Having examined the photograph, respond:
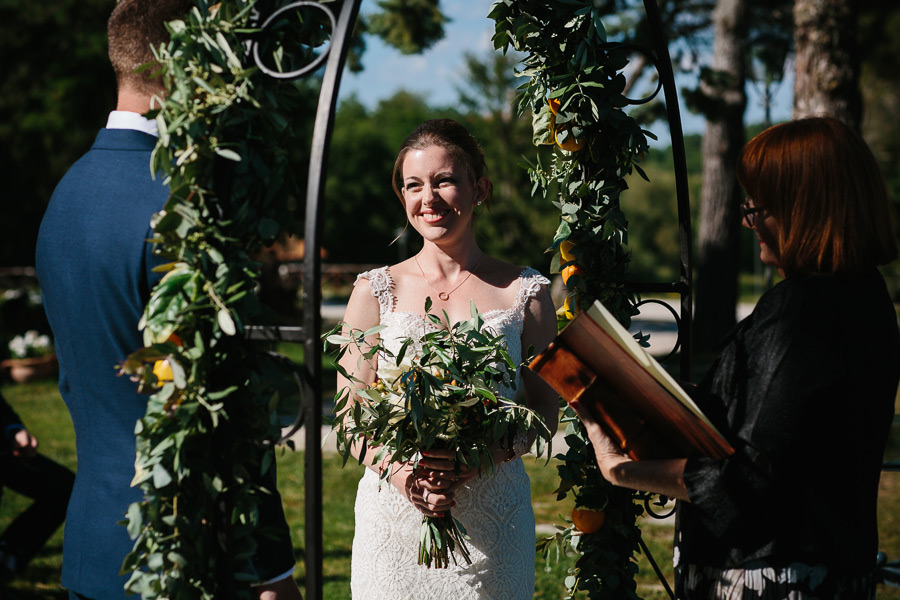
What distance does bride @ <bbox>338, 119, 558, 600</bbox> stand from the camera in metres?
2.78

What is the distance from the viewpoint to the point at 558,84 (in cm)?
277

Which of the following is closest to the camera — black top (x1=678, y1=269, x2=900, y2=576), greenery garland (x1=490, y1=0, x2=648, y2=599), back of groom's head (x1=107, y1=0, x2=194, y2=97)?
black top (x1=678, y1=269, x2=900, y2=576)

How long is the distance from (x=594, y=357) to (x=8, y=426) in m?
3.42

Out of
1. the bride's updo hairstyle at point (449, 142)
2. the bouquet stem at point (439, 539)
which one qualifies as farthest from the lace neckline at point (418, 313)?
the bouquet stem at point (439, 539)

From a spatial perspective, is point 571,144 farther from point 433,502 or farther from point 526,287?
point 433,502

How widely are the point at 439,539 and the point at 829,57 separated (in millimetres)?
7524

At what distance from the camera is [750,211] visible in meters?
2.01

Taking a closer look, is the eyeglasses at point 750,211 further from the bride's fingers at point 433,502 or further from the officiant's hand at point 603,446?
the bride's fingers at point 433,502

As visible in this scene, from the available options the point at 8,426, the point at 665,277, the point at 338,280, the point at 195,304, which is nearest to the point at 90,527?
the point at 195,304

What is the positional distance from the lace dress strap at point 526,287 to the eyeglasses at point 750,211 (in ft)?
3.34

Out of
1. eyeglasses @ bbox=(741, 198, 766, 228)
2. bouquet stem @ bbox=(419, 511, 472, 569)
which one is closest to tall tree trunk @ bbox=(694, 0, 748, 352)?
bouquet stem @ bbox=(419, 511, 472, 569)

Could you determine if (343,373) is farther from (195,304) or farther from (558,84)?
(558,84)

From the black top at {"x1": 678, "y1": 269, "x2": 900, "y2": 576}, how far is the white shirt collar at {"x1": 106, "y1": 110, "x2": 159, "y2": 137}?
154 centimetres

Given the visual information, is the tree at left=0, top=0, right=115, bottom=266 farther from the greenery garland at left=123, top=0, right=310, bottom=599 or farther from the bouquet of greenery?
the greenery garland at left=123, top=0, right=310, bottom=599
